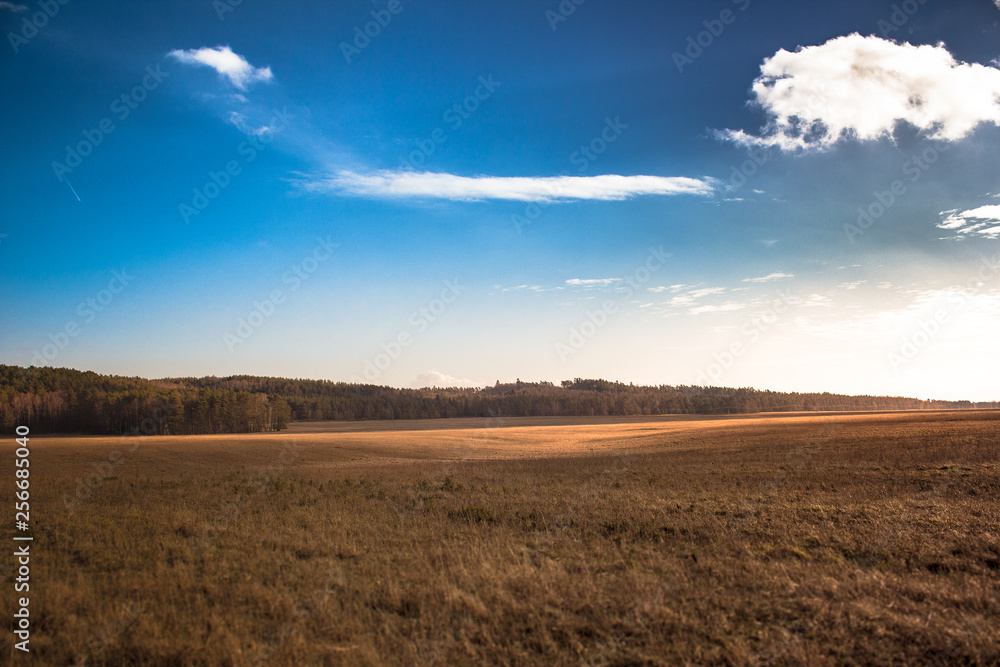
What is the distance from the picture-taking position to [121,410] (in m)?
91.6

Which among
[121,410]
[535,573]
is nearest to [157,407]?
[121,410]

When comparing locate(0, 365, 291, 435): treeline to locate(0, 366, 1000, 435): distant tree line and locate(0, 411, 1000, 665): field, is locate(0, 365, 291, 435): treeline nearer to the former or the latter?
locate(0, 366, 1000, 435): distant tree line

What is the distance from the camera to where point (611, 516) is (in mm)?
14742

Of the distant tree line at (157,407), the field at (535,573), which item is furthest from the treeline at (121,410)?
the field at (535,573)

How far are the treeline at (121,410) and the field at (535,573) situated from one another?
272 ft

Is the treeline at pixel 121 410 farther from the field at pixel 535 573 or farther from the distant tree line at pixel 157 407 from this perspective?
the field at pixel 535 573

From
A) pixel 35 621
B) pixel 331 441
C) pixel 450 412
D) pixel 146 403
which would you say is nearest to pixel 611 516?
pixel 35 621

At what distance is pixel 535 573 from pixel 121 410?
109 metres

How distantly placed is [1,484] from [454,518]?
Answer: 24.6 meters

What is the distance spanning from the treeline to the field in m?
82.9

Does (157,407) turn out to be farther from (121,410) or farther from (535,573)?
(535,573)

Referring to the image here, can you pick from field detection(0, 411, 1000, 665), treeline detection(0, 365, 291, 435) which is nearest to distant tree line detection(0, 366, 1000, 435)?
treeline detection(0, 365, 291, 435)

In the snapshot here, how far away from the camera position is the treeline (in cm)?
9088

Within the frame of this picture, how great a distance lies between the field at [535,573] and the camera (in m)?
7.06
